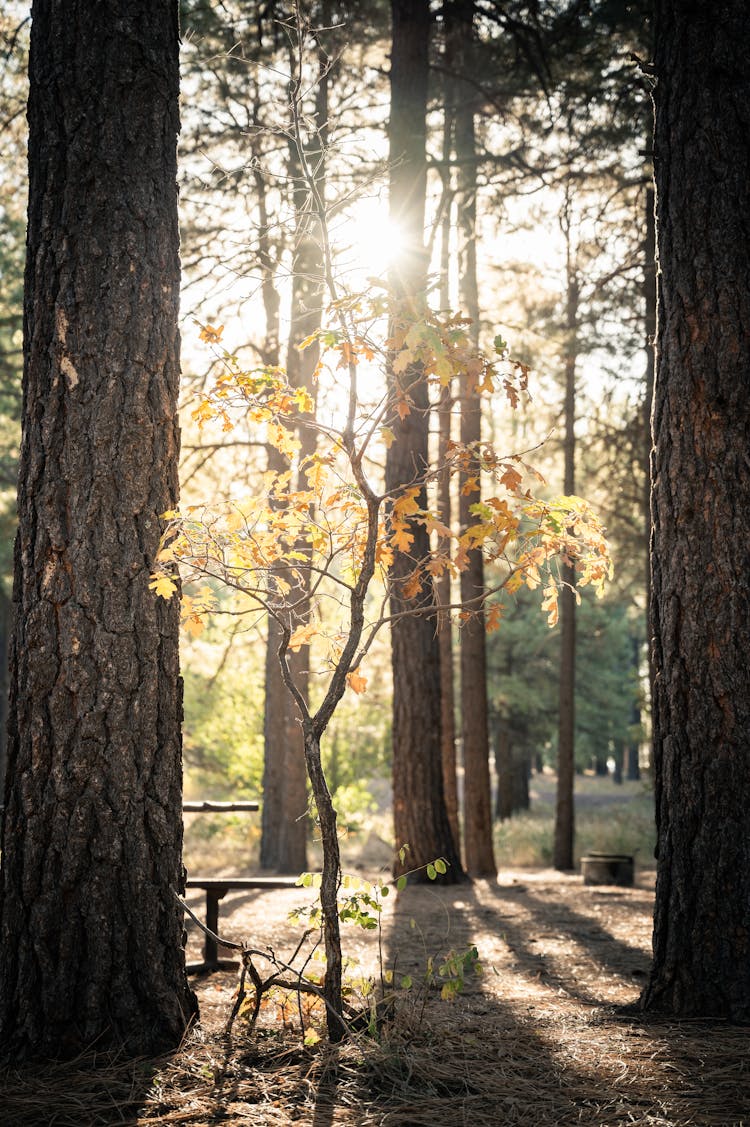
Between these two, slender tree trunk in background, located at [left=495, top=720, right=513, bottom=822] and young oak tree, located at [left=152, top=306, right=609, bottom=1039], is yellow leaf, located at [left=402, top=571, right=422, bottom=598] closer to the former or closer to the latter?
young oak tree, located at [left=152, top=306, right=609, bottom=1039]

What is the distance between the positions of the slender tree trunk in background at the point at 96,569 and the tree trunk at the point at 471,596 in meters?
6.65

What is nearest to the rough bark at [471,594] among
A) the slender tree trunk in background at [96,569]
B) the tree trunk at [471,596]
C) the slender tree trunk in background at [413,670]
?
the tree trunk at [471,596]

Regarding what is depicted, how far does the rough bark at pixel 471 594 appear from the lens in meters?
10.5

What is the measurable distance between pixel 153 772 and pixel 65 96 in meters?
2.75

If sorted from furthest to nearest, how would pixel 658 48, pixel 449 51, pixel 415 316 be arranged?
pixel 449 51, pixel 658 48, pixel 415 316

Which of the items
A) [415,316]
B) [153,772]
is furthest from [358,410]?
[153,772]

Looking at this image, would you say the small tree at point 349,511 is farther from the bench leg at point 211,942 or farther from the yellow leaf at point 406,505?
the bench leg at point 211,942

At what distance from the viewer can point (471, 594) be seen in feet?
35.4

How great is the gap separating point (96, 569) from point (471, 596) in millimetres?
7355

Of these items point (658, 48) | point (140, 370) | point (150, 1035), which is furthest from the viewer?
point (658, 48)

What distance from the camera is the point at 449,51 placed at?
10922 mm

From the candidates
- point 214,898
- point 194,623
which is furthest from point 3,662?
point 194,623

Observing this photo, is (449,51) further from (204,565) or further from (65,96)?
(204,565)

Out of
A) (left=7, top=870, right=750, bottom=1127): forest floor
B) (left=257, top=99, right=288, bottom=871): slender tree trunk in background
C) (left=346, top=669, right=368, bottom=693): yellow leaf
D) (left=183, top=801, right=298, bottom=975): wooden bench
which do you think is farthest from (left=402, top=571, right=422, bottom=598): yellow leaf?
(left=257, top=99, right=288, bottom=871): slender tree trunk in background
